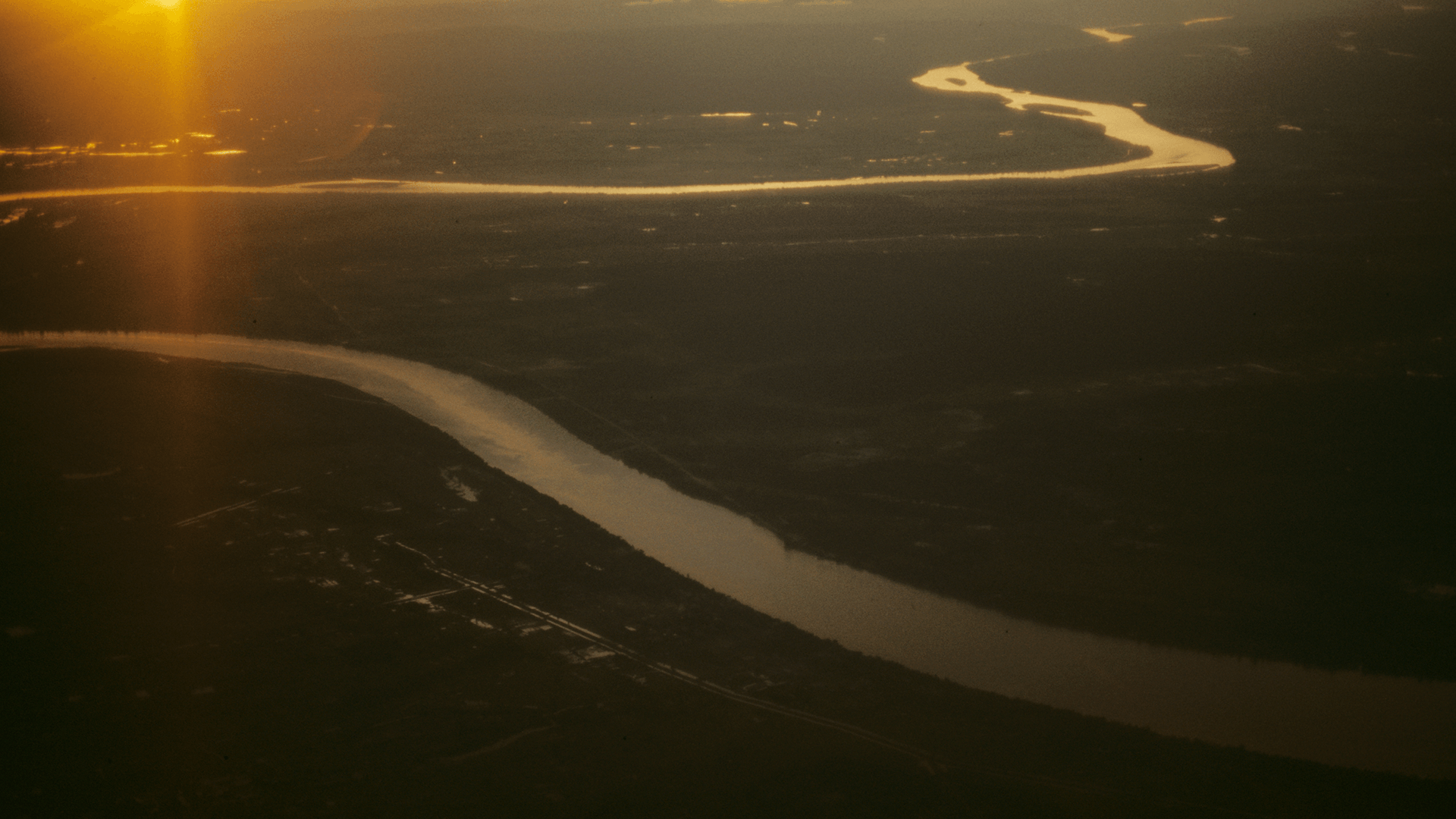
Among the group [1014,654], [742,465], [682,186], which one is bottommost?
[1014,654]

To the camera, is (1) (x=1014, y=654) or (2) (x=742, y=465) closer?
(1) (x=1014, y=654)

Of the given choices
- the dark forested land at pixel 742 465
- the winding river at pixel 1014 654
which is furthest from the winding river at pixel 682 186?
the winding river at pixel 1014 654

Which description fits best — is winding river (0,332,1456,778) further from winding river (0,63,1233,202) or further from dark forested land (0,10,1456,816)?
winding river (0,63,1233,202)

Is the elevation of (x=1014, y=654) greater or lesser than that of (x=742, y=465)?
lesser

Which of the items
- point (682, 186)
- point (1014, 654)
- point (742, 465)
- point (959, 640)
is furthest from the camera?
point (682, 186)

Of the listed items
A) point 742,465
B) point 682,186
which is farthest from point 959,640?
point 682,186

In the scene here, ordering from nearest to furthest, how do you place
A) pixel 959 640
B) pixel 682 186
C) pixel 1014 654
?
1. pixel 1014 654
2. pixel 959 640
3. pixel 682 186

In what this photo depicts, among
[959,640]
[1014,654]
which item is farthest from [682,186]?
[1014,654]

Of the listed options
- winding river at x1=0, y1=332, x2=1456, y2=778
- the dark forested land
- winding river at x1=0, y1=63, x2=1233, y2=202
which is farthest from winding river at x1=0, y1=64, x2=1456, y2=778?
winding river at x1=0, y1=63, x2=1233, y2=202

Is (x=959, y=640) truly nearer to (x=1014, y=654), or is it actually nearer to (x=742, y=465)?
(x=1014, y=654)
